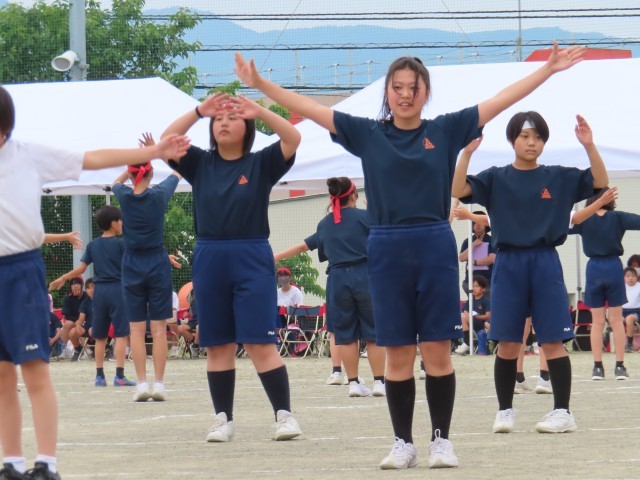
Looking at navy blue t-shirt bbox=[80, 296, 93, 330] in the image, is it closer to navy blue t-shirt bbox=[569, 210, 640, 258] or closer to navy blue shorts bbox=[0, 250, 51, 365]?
navy blue t-shirt bbox=[569, 210, 640, 258]

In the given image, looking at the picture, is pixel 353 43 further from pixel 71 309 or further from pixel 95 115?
pixel 95 115

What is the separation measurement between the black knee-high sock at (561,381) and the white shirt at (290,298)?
13532 mm

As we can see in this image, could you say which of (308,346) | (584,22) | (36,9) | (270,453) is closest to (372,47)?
(584,22)

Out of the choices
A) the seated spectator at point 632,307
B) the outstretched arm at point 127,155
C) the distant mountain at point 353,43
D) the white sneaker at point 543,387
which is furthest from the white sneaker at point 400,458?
the distant mountain at point 353,43

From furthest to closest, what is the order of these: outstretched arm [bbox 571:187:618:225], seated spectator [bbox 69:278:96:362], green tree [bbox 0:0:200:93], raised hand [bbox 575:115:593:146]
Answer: green tree [bbox 0:0:200:93], seated spectator [bbox 69:278:96:362], outstretched arm [bbox 571:187:618:225], raised hand [bbox 575:115:593:146]

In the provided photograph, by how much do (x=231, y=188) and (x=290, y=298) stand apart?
46.7 ft

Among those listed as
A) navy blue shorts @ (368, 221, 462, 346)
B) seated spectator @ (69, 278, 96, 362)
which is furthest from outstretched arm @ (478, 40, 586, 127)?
seated spectator @ (69, 278, 96, 362)

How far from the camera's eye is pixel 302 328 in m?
21.2

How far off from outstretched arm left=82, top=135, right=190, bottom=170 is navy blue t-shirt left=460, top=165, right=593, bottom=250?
2547 mm


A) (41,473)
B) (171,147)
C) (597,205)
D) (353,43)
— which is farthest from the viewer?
(353,43)

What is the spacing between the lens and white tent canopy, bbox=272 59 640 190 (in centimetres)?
1434

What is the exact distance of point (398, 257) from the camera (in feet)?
22.0

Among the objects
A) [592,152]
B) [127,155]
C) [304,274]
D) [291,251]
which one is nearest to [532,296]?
[592,152]

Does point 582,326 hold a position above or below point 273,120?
below
